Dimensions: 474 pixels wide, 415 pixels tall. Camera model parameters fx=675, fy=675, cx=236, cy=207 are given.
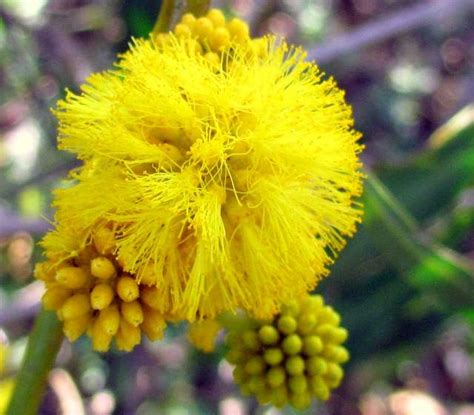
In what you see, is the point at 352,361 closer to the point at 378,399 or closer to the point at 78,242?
the point at 378,399

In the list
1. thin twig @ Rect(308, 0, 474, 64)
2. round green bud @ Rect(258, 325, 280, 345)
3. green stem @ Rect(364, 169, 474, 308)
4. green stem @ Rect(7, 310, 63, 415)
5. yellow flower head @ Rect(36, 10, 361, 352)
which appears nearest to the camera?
yellow flower head @ Rect(36, 10, 361, 352)

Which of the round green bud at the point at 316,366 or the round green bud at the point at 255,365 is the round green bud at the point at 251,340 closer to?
the round green bud at the point at 255,365

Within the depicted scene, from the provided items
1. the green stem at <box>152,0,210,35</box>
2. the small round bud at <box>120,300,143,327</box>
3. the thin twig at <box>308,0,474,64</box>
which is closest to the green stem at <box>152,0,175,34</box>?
the green stem at <box>152,0,210,35</box>

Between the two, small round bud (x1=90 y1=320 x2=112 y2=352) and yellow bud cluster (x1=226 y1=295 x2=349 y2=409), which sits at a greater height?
small round bud (x1=90 y1=320 x2=112 y2=352)

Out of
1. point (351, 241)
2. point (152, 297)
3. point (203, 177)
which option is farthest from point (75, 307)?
point (351, 241)

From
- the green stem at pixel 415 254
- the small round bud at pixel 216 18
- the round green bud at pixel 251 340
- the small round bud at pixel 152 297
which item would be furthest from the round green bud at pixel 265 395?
the small round bud at pixel 216 18

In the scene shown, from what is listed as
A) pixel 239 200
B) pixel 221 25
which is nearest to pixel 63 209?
pixel 239 200

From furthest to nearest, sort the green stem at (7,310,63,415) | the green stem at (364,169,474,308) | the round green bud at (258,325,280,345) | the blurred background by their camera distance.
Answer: the blurred background, the green stem at (364,169,474,308), the round green bud at (258,325,280,345), the green stem at (7,310,63,415)

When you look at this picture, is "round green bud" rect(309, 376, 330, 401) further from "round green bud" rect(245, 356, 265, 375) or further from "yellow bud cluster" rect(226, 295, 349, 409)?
"round green bud" rect(245, 356, 265, 375)
